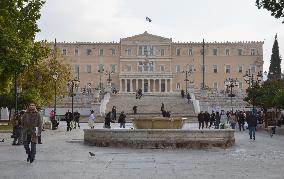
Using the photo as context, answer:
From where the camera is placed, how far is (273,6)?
22344 mm

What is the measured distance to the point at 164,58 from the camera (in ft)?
400

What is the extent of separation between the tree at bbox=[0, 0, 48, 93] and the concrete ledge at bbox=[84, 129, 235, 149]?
7.63 meters

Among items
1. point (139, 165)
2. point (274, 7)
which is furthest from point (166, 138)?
point (139, 165)

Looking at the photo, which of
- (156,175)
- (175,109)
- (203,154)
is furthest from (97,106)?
(156,175)

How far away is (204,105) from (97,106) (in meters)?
11.9

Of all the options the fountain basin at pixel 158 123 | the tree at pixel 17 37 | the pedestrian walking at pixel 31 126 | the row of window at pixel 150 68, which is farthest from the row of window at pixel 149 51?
the pedestrian walking at pixel 31 126

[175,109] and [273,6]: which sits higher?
[273,6]

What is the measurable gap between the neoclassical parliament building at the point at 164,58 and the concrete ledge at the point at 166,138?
97893 millimetres

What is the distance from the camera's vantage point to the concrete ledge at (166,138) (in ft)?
71.4

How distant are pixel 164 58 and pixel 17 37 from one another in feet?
309

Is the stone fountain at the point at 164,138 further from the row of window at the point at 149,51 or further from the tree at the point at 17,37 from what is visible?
the row of window at the point at 149,51

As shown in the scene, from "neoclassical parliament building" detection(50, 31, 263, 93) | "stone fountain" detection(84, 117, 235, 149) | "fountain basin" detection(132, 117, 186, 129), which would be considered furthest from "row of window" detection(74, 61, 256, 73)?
"stone fountain" detection(84, 117, 235, 149)

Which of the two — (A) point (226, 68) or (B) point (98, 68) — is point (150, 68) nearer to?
(B) point (98, 68)

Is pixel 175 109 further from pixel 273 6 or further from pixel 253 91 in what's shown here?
pixel 273 6
